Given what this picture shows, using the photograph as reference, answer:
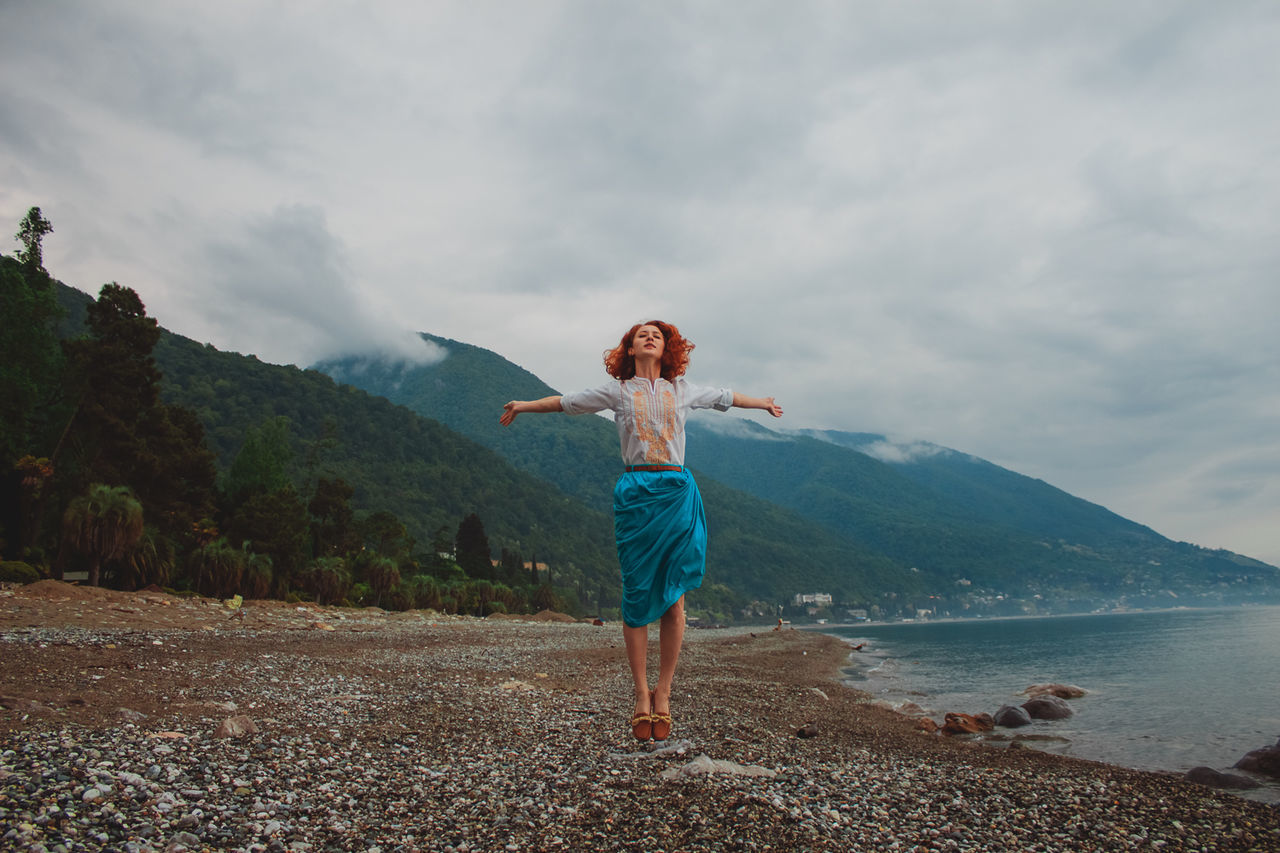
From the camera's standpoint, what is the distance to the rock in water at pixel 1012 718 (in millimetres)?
14257

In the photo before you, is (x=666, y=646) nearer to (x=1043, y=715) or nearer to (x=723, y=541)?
(x=1043, y=715)

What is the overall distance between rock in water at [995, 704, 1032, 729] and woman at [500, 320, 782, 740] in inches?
487

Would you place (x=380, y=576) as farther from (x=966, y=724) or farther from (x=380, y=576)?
(x=966, y=724)

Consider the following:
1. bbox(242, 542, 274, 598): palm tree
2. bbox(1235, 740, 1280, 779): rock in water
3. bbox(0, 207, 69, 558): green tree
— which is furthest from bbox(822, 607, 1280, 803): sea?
bbox(0, 207, 69, 558): green tree

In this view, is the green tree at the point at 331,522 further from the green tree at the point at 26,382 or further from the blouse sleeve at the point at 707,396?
the blouse sleeve at the point at 707,396

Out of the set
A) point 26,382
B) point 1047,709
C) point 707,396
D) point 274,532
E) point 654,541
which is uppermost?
point 26,382

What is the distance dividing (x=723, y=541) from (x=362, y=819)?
564ft

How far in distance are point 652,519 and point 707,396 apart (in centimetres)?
104

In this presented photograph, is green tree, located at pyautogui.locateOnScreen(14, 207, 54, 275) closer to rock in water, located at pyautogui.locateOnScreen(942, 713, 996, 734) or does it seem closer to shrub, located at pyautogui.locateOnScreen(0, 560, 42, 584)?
shrub, located at pyautogui.locateOnScreen(0, 560, 42, 584)

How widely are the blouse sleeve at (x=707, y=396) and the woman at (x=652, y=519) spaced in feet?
0.28

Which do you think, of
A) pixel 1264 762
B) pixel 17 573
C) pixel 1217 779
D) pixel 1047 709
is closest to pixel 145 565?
pixel 17 573

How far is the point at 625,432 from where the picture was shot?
5.02m

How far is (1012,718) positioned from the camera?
1439 centimetres

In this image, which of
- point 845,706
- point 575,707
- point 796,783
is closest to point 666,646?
point 796,783
